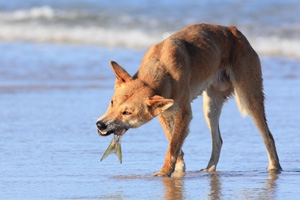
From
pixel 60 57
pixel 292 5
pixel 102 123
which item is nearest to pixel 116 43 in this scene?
pixel 60 57

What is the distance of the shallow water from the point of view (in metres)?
6.29

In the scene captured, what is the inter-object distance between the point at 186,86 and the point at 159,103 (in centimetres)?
63

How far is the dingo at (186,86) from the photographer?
6641 millimetres

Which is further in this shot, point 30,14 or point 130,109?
point 30,14

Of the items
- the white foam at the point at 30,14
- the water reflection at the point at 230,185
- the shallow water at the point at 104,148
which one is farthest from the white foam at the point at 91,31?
the water reflection at the point at 230,185

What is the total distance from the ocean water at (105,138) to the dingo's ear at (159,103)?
60 centimetres

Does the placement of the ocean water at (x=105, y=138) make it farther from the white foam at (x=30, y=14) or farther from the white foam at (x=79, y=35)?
the white foam at (x=30, y=14)

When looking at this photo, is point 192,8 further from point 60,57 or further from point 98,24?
point 60,57

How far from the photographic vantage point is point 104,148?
26.7ft

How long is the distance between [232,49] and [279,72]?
590cm

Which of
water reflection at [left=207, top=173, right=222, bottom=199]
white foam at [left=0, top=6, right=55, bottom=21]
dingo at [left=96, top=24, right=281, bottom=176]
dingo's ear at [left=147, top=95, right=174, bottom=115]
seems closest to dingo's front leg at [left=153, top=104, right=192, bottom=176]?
dingo at [left=96, top=24, right=281, bottom=176]

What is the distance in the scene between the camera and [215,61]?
7723 mm

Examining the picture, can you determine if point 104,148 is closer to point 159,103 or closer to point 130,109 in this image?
point 130,109

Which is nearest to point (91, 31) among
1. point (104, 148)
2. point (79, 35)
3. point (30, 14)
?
point (79, 35)
